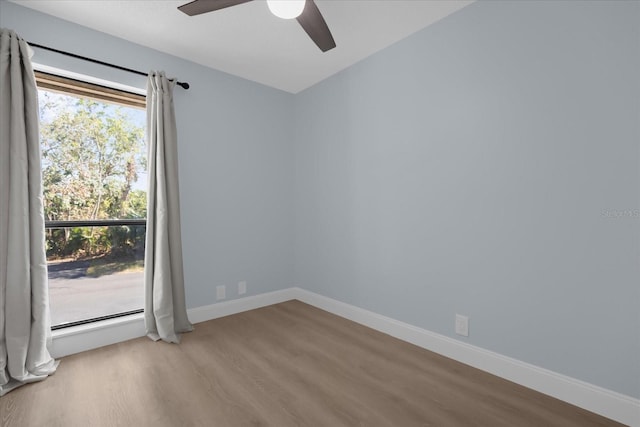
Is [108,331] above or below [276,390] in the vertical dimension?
above

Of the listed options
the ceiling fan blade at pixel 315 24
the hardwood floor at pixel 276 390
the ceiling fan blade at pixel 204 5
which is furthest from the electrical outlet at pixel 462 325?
the ceiling fan blade at pixel 204 5

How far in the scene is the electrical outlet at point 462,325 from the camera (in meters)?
2.11

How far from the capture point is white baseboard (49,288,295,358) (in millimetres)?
2203

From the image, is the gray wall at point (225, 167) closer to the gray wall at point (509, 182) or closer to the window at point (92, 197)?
the window at point (92, 197)

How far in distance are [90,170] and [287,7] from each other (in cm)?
210

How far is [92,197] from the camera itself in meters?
2.45

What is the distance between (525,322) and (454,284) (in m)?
0.47

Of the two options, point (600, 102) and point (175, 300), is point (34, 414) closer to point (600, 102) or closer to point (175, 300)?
point (175, 300)

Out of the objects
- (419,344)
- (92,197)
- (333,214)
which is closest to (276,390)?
(419,344)

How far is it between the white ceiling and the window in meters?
0.53

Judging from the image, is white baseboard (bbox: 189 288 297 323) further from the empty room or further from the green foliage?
the green foliage

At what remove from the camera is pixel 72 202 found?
2.36 metres

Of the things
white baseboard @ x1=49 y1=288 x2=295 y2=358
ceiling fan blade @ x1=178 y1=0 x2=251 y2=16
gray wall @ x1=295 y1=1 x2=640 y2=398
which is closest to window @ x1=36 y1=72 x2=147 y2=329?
white baseboard @ x1=49 y1=288 x2=295 y2=358

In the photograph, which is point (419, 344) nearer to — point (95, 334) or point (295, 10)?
point (295, 10)
